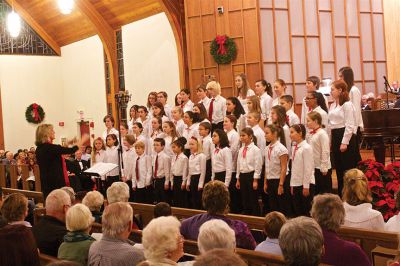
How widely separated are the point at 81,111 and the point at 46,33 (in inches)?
108

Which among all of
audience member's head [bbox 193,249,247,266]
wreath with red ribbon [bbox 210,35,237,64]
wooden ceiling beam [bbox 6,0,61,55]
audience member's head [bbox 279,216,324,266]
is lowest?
audience member's head [bbox 279,216,324,266]

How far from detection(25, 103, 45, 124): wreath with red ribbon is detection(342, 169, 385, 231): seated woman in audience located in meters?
14.3

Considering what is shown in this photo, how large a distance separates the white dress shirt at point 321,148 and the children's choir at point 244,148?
0.01 metres

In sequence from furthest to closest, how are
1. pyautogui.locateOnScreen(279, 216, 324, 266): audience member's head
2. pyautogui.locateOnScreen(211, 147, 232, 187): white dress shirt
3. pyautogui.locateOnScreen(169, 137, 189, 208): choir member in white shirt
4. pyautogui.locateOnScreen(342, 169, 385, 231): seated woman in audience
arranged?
pyautogui.locateOnScreen(169, 137, 189, 208): choir member in white shirt, pyautogui.locateOnScreen(211, 147, 232, 187): white dress shirt, pyautogui.locateOnScreen(342, 169, 385, 231): seated woman in audience, pyautogui.locateOnScreen(279, 216, 324, 266): audience member's head

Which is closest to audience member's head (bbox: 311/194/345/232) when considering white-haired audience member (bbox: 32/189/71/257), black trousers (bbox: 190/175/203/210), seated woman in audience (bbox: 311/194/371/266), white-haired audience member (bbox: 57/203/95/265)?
seated woman in audience (bbox: 311/194/371/266)

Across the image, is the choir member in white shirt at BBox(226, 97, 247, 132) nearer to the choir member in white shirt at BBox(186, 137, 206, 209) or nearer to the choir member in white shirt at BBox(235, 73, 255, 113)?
the choir member in white shirt at BBox(235, 73, 255, 113)

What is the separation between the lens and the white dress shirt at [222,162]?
6.59 m

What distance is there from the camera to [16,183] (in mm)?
10852

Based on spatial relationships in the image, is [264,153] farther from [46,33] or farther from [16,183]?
[46,33]

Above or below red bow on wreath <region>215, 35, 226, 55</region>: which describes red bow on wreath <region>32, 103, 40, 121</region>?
below

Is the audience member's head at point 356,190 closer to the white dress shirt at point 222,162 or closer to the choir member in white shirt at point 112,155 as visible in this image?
the white dress shirt at point 222,162

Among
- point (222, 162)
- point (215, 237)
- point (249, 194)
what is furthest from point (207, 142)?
point (215, 237)

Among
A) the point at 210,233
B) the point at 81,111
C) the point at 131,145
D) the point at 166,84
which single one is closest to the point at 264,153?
the point at 131,145

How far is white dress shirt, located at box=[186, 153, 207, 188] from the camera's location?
273 inches
